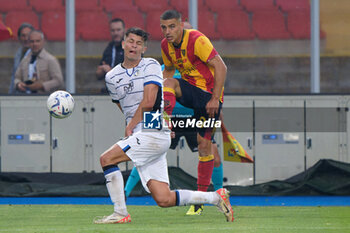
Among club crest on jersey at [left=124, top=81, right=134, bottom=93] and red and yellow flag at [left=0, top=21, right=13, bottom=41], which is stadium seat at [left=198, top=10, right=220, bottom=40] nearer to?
red and yellow flag at [left=0, top=21, right=13, bottom=41]

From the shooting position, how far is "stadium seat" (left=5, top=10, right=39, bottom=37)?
15.8 m

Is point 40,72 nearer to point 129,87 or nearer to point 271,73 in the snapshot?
point 129,87

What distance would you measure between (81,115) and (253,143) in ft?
7.90

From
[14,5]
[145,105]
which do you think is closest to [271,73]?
[14,5]

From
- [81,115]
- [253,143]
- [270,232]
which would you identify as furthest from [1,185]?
[270,232]

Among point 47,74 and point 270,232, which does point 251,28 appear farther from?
point 270,232

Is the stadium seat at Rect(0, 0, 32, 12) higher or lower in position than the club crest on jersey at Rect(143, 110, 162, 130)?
higher

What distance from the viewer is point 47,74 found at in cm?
1116

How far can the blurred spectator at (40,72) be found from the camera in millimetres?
11078

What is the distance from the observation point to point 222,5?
645 inches

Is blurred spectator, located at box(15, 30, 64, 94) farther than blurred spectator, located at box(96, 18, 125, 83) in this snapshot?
Yes

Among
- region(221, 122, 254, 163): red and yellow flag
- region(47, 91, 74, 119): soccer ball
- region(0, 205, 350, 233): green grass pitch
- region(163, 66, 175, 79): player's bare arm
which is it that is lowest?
region(0, 205, 350, 233): green grass pitch

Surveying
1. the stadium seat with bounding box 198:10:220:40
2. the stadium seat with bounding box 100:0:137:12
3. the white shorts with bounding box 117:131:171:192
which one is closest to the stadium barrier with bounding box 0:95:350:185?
the white shorts with bounding box 117:131:171:192

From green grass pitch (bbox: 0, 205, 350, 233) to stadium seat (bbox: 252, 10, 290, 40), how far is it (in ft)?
26.1
